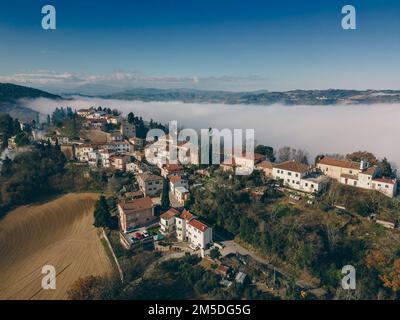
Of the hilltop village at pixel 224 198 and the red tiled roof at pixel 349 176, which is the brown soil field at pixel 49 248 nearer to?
the hilltop village at pixel 224 198

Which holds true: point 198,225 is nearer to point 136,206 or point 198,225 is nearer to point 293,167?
point 136,206

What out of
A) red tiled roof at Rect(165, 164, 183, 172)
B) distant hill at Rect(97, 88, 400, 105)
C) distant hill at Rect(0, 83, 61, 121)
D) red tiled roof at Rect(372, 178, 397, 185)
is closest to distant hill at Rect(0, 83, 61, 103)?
distant hill at Rect(0, 83, 61, 121)

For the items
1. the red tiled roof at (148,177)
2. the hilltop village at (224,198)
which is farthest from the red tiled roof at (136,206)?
the red tiled roof at (148,177)

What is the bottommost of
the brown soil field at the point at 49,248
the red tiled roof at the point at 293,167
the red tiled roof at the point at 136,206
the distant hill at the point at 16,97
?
the brown soil field at the point at 49,248

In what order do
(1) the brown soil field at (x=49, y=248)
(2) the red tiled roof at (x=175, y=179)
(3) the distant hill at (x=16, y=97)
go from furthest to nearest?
A: (3) the distant hill at (x=16, y=97) → (2) the red tiled roof at (x=175, y=179) → (1) the brown soil field at (x=49, y=248)

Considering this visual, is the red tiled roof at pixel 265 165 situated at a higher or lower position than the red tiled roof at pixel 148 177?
higher

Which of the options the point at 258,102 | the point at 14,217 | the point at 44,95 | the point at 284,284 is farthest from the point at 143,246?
the point at 258,102
